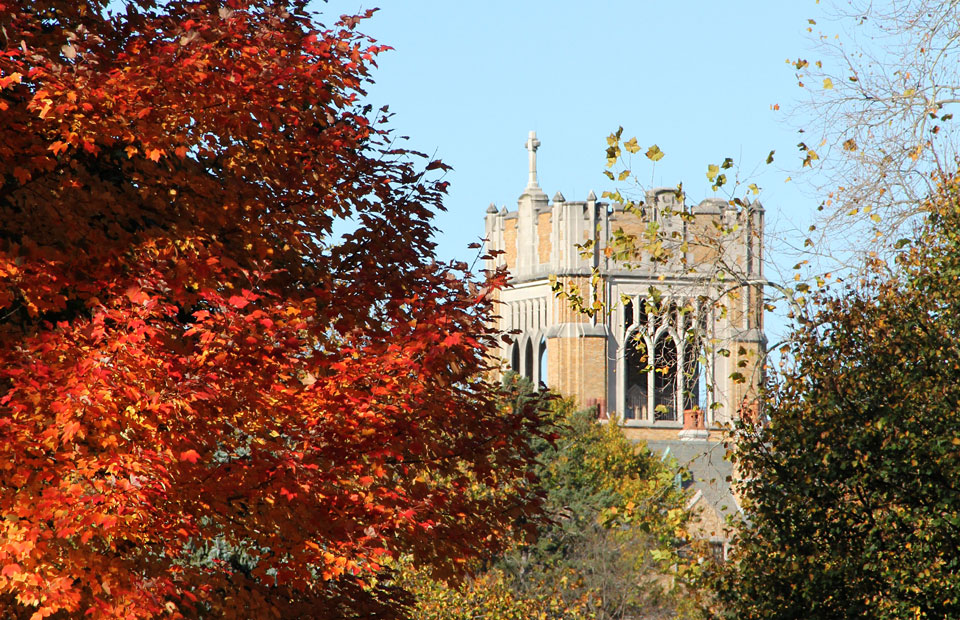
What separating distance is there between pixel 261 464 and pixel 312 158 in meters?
2.84

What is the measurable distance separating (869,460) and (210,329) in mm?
7285

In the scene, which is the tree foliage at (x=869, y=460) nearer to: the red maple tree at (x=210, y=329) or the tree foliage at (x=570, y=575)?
the red maple tree at (x=210, y=329)

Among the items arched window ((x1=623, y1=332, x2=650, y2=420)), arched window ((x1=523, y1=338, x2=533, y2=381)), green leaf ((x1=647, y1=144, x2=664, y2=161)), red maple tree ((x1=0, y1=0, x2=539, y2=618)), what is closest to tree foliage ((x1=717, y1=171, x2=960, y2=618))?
green leaf ((x1=647, y1=144, x2=664, y2=161))

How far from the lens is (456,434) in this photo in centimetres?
1130

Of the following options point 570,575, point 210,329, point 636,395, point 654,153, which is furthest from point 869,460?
point 636,395

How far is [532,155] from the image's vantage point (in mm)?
91000

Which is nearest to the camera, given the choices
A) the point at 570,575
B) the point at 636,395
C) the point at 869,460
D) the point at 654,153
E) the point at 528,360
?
the point at 654,153

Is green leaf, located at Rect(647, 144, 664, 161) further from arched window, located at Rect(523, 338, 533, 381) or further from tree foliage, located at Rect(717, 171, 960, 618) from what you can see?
arched window, located at Rect(523, 338, 533, 381)

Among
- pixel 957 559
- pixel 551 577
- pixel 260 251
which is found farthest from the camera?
pixel 551 577

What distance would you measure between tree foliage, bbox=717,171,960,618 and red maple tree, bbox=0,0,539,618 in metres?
3.96

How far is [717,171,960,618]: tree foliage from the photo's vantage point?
1263 cm

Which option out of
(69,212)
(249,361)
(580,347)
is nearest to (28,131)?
(69,212)

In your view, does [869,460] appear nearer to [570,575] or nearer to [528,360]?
[570,575]

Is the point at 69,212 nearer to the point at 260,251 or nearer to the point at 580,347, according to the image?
the point at 260,251
